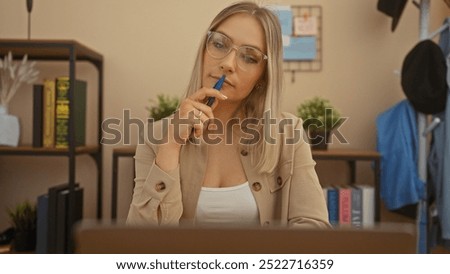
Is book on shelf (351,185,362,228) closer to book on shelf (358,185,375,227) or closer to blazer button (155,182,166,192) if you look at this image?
book on shelf (358,185,375,227)

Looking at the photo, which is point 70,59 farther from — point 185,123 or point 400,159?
point 400,159

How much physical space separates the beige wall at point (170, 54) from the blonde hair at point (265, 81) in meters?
0.90

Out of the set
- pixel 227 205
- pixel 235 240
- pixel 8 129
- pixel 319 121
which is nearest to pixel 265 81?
pixel 227 205

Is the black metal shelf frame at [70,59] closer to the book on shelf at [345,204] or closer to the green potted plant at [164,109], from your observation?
the green potted plant at [164,109]

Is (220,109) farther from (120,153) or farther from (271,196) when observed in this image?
(120,153)

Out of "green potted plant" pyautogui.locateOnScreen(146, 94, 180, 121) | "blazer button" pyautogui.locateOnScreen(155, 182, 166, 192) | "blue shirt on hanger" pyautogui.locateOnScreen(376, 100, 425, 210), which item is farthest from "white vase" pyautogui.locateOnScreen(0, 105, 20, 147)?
"blue shirt on hanger" pyautogui.locateOnScreen(376, 100, 425, 210)

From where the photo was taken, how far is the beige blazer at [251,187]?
2.43 ft

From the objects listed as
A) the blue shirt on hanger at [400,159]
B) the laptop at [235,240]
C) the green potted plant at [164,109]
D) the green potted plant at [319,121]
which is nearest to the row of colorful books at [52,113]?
the green potted plant at [164,109]

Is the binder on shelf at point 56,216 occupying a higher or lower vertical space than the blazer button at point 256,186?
lower

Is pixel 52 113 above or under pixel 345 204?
above

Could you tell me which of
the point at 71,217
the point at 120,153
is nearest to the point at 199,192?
the point at 120,153

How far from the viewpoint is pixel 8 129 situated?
1.59 metres

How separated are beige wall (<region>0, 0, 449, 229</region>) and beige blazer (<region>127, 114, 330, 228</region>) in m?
0.92

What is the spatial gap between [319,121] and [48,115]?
85 cm
